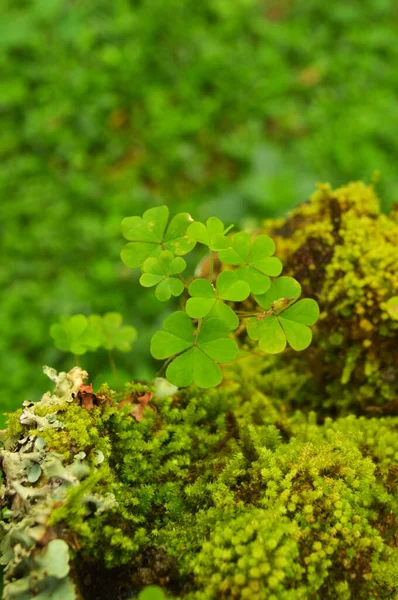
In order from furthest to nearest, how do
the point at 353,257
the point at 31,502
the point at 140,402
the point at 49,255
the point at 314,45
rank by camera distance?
the point at 314,45 → the point at 49,255 → the point at 353,257 → the point at 140,402 → the point at 31,502

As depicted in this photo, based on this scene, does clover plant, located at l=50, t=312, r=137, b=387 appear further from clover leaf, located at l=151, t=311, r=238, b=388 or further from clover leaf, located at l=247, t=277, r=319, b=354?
clover leaf, located at l=247, t=277, r=319, b=354

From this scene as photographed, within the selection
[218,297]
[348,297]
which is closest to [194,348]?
[218,297]

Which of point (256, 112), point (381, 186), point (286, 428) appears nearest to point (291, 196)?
point (381, 186)

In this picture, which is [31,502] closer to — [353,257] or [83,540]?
[83,540]

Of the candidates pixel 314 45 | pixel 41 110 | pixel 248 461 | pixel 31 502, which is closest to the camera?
pixel 31 502

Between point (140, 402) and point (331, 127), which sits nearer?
point (140, 402)

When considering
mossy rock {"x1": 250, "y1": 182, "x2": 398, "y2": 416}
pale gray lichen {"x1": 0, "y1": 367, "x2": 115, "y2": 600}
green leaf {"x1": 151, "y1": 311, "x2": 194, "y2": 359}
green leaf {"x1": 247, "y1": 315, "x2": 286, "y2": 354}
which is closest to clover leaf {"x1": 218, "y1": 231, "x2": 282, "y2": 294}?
green leaf {"x1": 247, "y1": 315, "x2": 286, "y2": 354}
